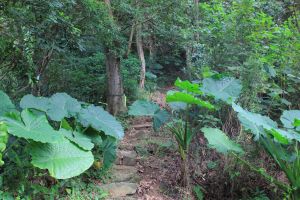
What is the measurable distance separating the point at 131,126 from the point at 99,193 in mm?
2550

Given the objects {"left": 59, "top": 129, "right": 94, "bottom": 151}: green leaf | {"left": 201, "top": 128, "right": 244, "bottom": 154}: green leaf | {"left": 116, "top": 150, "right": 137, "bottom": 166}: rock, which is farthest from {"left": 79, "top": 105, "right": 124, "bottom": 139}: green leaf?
{"left": 201, "top": 128, "right": 244, "bottom": 154}: green leaf

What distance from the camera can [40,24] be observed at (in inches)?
158

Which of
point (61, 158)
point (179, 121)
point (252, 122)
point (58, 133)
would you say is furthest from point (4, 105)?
point (252, 122)

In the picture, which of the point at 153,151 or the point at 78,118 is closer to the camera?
the point at 78,118

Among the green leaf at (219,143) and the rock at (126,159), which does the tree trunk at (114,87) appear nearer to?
the rock at (126,159)

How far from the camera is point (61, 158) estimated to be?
10.00 ft

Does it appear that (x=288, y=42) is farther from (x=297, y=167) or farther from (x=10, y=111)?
(x=10, y=111)

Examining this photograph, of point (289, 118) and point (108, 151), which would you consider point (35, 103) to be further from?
point (289, 118)

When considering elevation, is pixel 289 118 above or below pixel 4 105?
below

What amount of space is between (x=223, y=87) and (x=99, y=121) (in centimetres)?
160

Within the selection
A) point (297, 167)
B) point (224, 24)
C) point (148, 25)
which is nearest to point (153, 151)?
point (297, 167)

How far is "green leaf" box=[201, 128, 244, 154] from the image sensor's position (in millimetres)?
3618

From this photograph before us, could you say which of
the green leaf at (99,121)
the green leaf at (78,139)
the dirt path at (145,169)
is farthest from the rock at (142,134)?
the green leaf at (78,139)

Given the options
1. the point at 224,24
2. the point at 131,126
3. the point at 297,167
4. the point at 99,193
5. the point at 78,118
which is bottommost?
the point at 131,126
